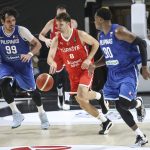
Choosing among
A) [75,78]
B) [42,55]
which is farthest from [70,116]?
[42,55]

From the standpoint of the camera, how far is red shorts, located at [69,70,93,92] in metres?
6.05

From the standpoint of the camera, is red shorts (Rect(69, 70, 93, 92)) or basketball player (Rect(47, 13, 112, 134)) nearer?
basketball player (Rect(47, 13, 112, 134))

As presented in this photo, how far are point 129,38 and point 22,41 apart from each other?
1.88 metres

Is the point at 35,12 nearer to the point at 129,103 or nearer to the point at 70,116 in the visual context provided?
the point at 70,116

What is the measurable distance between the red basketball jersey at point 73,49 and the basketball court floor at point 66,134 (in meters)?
0.99

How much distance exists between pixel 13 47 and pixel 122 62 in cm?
178

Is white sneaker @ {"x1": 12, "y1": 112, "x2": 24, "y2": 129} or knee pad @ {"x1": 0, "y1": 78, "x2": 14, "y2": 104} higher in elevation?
knee pad @ {"x1": 0, "y1": 78, "x2": 14, "y2": 104}

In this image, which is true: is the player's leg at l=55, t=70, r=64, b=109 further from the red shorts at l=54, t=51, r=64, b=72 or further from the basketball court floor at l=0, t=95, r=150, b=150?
the basketball court floor at l=0, t=95, r=150, b=150

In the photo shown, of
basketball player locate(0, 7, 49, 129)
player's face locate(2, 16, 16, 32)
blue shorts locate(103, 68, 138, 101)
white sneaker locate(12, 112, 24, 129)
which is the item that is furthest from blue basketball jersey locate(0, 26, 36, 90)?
blue shorts locate(103, 68, 138, 101)

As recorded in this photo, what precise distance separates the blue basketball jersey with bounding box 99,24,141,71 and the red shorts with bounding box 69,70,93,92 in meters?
0.63

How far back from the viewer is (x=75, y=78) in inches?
246

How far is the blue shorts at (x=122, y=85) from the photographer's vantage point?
5.23m

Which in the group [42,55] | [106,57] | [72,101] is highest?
[106,57]

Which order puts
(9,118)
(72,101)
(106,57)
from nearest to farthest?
(106,57), (9,118), (72,101)
